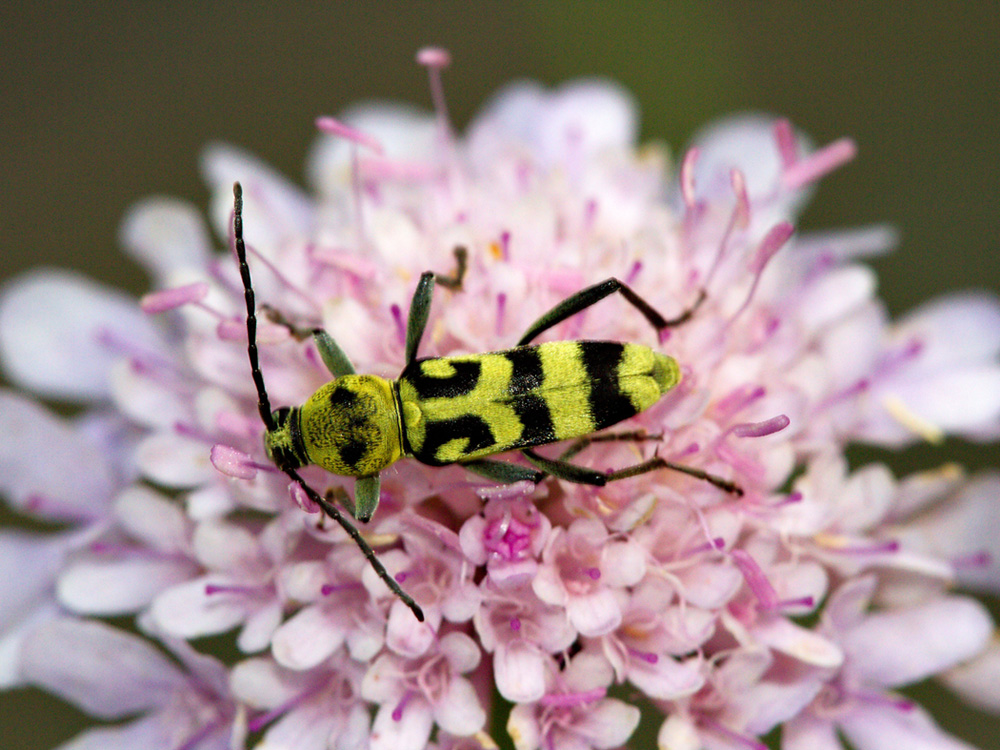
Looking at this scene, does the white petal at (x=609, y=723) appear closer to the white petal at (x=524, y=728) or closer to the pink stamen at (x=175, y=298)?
the white petal at (x=524, y=728)

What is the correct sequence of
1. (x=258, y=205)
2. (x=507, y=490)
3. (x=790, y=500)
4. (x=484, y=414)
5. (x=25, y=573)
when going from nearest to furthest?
1. (x=507, y=490)
2. (x=484, y=414)
3. (x=790, y=500)
4. (x=25, y=573)
5. (x=258, y=205)

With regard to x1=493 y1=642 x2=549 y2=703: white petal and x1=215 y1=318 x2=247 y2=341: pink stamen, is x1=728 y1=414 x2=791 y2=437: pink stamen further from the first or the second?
x1=215 y1=318 x2=247 y2=341: pink stamen

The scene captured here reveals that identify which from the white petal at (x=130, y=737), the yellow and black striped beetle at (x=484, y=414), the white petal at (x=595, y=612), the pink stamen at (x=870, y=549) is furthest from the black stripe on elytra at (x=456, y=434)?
the white petal at (x=130, y=737)

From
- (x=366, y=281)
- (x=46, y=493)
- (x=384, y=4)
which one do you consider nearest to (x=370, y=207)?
(x=366, y=281)

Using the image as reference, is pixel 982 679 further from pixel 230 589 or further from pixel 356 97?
pixel 356 97

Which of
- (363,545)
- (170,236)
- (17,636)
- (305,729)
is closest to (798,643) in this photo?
(363,545)

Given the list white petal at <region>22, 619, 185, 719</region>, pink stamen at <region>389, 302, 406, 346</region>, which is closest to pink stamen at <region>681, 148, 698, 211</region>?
pink stamen at <region>389, 302, 406, 346</region>
